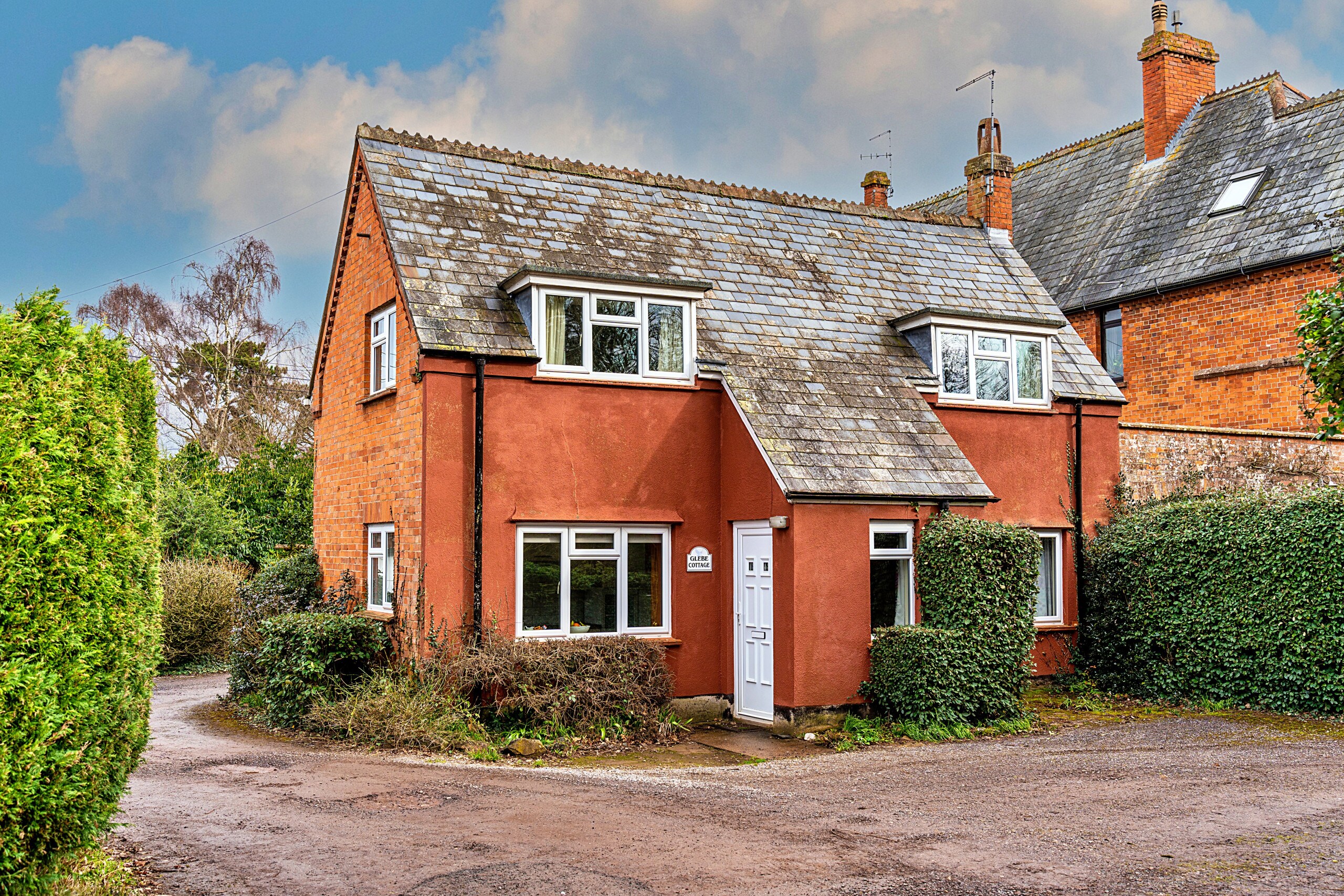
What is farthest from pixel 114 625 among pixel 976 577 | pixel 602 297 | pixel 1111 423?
pixel 1111 423

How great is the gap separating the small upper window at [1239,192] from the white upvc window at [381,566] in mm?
19567

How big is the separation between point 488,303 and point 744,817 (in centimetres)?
797

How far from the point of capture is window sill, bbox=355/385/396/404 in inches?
580

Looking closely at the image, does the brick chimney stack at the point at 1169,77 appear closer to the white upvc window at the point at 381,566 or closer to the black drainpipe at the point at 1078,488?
the black drainpipe at the point at 1078,488

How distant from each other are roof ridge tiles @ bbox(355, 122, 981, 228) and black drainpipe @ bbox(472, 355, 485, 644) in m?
4.35

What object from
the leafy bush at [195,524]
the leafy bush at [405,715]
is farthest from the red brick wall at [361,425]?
the leafy bush at [195,524]

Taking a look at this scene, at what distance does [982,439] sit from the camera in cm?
1689

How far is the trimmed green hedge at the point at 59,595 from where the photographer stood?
17.1 feet

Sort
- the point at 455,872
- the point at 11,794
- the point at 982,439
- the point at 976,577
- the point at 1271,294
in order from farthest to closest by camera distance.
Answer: the point at 1271,294, the point at 982,439, the point at 976,577, the point at 455,872, the point at 11,794

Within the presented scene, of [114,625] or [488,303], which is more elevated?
[488,303]

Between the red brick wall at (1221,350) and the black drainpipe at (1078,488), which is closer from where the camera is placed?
the black drainpipe at (1078,488)

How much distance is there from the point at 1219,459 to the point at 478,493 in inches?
535

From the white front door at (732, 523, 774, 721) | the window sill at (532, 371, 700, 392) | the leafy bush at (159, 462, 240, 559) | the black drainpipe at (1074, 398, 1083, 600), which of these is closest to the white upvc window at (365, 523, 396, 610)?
the window sill at (532, 371, 700, 392)

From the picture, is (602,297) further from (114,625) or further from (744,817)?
(114,625)
